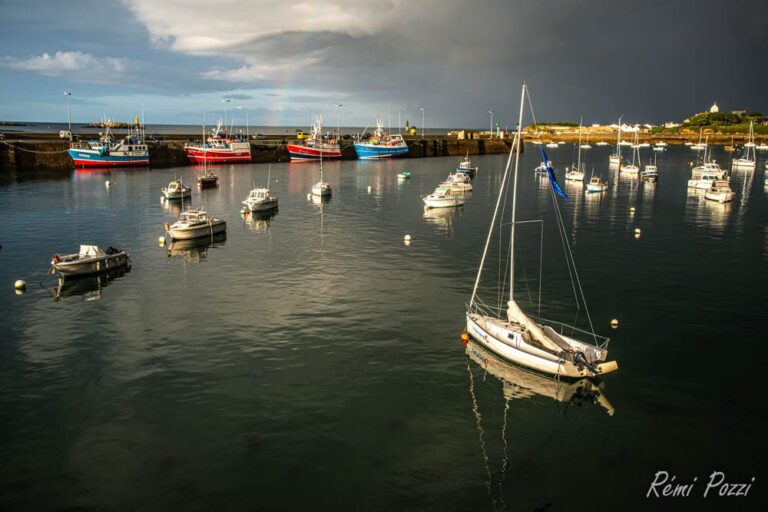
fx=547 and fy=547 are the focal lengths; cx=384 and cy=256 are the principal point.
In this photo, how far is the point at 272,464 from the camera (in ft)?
68.7

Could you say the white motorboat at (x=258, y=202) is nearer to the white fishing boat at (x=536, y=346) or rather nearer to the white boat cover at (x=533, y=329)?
the white fishing boat at (x=536, y=346)

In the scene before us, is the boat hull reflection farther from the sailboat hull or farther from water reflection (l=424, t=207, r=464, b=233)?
water reflection (l=424, t=207, r=464, b=233)

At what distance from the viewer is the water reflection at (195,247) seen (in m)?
52.7

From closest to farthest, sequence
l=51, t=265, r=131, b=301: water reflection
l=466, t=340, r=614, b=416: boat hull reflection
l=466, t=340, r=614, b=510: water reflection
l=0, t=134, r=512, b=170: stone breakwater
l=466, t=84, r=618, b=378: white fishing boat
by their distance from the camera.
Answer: l=466, t=340, r=614, b=510: water reflection, l=466, t=340, r=614, b=416: boat hull reflection, l=466, t=84, r=618, b=378: white fishing boat, l=51, t=265, r=131, b=301: water reflection, l=0, t=134, r=512, b=170: stone breakwater

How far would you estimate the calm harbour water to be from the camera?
785 inches

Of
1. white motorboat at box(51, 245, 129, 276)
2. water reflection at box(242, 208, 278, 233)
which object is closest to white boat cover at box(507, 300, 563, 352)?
white motorboat at box(51, 245, 129, 276)

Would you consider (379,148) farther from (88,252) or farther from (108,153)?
(88,252)

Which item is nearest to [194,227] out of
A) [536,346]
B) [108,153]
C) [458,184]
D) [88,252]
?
[88,252]

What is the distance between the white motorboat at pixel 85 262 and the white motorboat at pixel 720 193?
8916 cm

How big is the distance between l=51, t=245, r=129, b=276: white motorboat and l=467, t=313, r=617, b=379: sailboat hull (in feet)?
101

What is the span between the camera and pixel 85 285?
4291 centimetres

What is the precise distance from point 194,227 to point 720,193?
8248 centimetres

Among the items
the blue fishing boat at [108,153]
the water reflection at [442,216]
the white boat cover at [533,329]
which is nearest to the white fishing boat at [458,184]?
the water reflection at [442,216]

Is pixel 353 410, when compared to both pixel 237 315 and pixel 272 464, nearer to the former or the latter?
pixel 272 464
